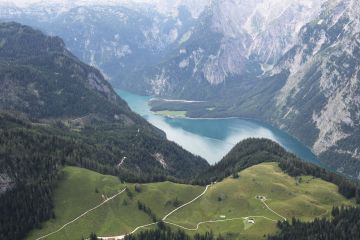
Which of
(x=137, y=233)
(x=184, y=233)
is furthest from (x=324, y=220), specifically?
(x=137, y=233)

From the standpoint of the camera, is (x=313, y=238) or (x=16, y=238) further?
(x=16, y=238)

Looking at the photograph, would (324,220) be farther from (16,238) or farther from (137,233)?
(16,238)

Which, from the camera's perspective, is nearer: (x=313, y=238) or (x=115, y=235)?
(x=313, y=238)

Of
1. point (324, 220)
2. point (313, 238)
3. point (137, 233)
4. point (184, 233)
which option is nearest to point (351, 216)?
point (324, 220)

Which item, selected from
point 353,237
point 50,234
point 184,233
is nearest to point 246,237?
point 184,233

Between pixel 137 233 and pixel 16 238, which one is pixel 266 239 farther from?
pixel 16 238

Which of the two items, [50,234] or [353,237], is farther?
[50,234]

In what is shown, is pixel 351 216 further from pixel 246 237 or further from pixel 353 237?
pixel 246 237
